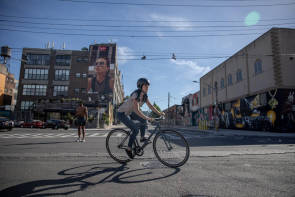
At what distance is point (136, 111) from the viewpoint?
384cm

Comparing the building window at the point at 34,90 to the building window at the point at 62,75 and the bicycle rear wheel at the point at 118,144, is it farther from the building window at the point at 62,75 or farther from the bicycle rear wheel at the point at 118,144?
the bicycle rear wheel at the point at 118,144

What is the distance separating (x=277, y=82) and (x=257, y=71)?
366 centimetres

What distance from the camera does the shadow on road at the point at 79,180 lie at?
2.21 m

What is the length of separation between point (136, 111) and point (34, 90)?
5324cm

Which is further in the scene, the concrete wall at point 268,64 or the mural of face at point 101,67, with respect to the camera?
the mural of face at point 101,67

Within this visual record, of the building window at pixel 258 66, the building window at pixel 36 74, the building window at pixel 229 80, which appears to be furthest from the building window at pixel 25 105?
the building window at pixel 258 66

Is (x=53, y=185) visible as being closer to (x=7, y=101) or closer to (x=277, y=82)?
(x=277, y=82)

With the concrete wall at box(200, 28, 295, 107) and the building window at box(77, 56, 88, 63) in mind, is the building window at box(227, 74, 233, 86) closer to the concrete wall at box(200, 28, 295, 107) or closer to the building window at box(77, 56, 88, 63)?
the concrete wall at box(200, 28, 295, 107)

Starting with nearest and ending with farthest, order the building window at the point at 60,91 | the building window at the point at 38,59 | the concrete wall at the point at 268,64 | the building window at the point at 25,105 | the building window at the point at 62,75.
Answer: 1. the concrete wall at the point at 268,64
2. the building window at the point at 25,105
3. the building window at the point at 60,91
4. the building window at the point at 62,75
5. the building window at the point at 38,59

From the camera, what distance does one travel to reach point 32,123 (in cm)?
2811

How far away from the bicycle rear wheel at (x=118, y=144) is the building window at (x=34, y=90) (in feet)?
166

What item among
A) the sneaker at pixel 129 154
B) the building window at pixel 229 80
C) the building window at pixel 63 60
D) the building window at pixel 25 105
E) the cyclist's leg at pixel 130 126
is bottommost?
→ the sneaker at pixel 129 154

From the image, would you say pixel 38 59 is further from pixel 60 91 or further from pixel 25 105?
Answer: pixel 25 105

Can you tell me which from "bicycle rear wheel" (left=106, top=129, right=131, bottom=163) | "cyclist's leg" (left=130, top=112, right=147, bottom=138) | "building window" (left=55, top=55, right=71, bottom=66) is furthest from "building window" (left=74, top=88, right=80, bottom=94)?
"cyclist's leg" (left=130, top=112, right=147, bottom=138)
